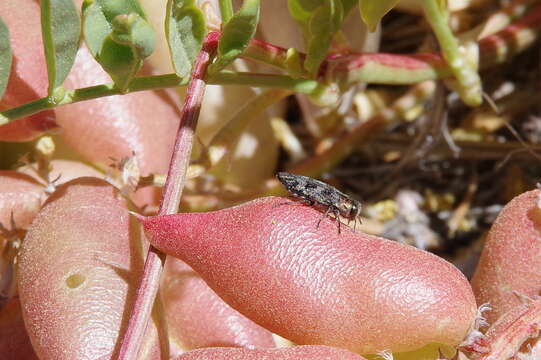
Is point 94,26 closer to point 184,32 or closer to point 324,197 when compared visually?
point 184,32

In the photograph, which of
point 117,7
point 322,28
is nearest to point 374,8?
point 322,28

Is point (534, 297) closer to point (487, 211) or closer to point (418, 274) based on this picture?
point (418, 274)

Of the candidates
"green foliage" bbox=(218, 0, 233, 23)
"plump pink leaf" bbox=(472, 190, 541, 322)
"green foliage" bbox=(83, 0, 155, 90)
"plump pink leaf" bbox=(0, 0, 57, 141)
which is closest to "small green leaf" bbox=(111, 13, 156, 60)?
"green foliage" bbox=(83, 0, 155, 90)

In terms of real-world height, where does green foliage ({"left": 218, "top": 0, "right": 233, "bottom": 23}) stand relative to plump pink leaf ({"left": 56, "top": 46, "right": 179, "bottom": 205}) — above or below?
above

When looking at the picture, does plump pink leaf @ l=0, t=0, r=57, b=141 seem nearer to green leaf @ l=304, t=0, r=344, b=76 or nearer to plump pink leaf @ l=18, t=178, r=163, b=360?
plump pink leaf @ l=18, t=178, r=163, b=360

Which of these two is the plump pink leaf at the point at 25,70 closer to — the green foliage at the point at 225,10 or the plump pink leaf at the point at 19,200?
the plump pink leaf at the point at 19,200

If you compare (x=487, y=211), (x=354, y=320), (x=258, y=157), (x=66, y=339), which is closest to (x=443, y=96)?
(x=487, y=211)
